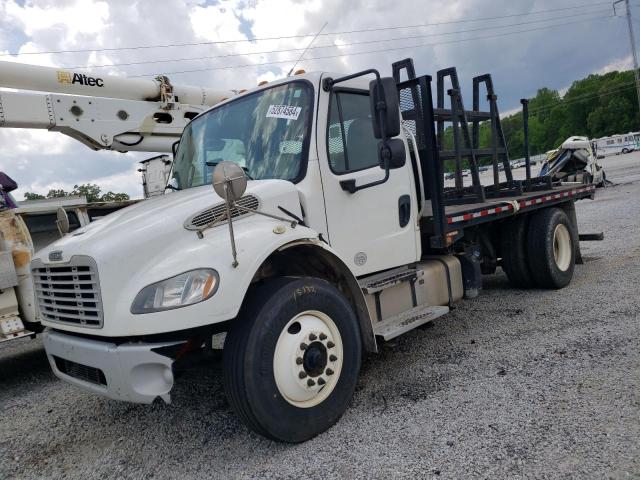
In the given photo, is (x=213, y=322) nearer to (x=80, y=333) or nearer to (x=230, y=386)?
(x=230, y=386)

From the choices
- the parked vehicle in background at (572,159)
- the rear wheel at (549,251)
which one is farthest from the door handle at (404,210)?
the parked vehicle in background at (572,159)

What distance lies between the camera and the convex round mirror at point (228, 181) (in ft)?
9.26

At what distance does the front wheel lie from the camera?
9.45 feet

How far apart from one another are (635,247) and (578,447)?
672 cm

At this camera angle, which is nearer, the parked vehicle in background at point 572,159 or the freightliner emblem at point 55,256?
the freightliner emblem at point 55,256

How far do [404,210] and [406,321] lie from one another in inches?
38.2

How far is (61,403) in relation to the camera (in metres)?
4.42

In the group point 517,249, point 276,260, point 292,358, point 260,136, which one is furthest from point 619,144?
point 292,358

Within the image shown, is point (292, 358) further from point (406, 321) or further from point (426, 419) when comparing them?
point (406, 321)

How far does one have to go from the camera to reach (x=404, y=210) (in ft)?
14.5

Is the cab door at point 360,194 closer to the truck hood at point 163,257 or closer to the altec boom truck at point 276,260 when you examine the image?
the altec boom truck at point 276,260

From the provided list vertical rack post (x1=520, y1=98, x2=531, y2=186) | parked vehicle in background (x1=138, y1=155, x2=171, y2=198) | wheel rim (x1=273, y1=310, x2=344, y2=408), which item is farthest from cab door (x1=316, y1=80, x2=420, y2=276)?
parked vehicle in background (x1=138, y1=155, x2=171, y2=198)

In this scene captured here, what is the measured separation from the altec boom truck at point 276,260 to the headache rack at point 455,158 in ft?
0.10

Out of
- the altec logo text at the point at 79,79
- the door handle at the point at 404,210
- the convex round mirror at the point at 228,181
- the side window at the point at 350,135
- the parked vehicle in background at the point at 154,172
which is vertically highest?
the altec logo text at the point at 79,79
